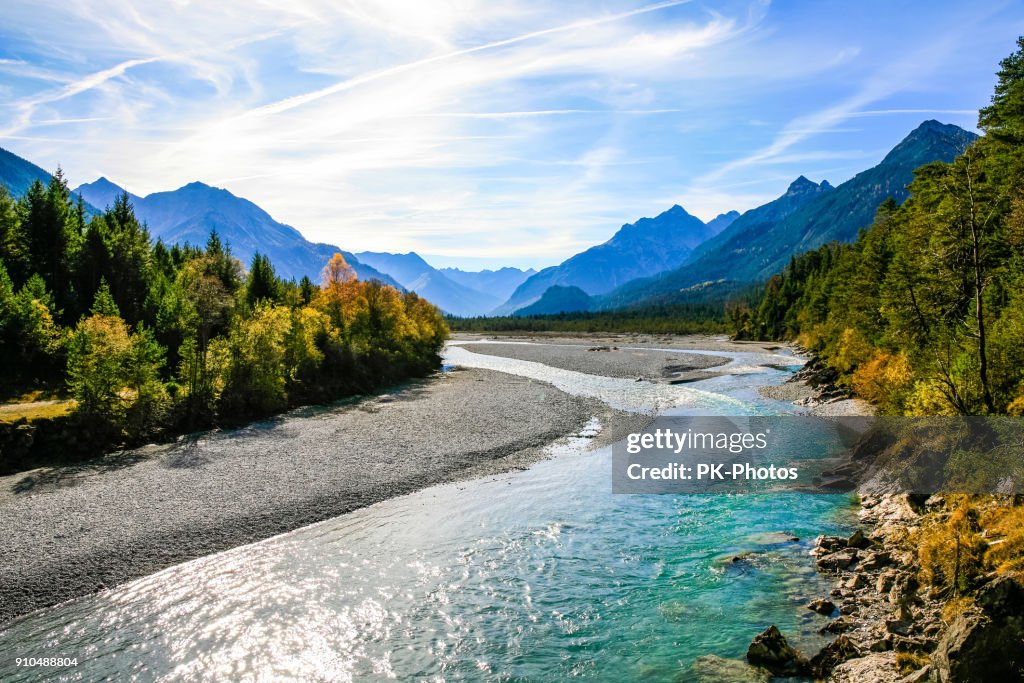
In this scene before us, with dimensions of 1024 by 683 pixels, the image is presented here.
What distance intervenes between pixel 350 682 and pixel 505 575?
6717 mm

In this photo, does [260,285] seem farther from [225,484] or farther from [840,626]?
[840,626]

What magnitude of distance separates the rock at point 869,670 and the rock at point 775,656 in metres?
0.71

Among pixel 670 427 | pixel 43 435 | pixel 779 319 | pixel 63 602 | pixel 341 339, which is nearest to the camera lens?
pixel 63 602

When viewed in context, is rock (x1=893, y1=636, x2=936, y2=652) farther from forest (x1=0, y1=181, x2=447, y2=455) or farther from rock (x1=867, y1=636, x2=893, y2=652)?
forest (x1=0, y1=181, x2=447, y2=455)

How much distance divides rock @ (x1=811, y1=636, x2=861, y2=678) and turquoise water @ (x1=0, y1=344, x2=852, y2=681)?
2.38ft

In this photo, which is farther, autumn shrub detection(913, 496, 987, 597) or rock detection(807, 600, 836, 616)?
rock detection(807, 600, 836, 616)

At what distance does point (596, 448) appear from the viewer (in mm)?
36594

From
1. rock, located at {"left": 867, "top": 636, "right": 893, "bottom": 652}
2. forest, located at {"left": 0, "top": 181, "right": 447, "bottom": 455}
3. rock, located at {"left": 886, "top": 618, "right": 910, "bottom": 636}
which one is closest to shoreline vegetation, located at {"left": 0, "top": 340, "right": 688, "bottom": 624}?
forest, located at {"left": 0, "top": 181, "right": 447, "bottom": 455}

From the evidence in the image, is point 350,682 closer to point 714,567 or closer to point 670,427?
point 714,567

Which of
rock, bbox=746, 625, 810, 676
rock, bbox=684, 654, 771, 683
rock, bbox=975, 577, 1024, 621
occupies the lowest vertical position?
rock, bbox=684, 654, 771, 683

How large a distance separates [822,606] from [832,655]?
2683mm

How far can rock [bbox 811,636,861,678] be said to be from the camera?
1258cm

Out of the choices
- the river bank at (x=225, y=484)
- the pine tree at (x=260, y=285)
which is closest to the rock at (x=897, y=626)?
the river bank at (x=225, y=484)

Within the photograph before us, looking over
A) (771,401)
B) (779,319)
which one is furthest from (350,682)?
(779,319)
